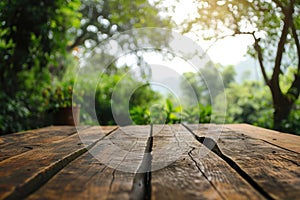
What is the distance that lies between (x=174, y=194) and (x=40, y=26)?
3.50 m

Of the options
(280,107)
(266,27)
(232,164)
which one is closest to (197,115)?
(280,107)

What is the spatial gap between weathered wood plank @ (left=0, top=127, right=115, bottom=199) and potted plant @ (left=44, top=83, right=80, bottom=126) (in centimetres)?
270

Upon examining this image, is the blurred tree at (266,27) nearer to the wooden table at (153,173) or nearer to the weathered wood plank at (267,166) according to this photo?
the weathered wood plank at (267,166)

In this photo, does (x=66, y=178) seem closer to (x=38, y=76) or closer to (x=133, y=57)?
(x=133, y=57)

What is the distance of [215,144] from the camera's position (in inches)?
55.8

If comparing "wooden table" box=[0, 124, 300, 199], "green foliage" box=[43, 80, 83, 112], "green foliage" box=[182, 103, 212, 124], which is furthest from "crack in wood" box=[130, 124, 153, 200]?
"green foliage" box=[182, 103, 212, 124]

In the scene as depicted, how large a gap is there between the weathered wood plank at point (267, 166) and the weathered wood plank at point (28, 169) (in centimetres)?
53

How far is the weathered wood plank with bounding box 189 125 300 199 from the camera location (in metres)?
0.73

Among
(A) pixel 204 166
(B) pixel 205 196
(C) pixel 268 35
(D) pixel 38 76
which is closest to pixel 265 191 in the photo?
(B) pixel 205 196

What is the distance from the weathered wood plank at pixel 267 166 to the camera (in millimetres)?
Answer: 727

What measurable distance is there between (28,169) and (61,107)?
3.18 meters

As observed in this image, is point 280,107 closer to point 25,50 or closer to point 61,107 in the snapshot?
point 61,107

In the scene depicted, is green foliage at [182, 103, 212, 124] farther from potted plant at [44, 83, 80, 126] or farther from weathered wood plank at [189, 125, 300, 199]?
weathered wood plank at [189, 125, 300, 199]

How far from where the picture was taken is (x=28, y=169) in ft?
2.93
